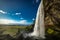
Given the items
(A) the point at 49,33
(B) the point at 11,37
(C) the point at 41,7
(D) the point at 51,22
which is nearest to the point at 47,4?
(C) the point at 41,7

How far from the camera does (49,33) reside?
2.87 m

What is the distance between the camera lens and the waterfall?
2869 millimetres

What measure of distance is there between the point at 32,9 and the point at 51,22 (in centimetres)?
38

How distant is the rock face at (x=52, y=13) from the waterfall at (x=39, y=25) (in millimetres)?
76

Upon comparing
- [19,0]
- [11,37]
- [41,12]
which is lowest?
[11,37]

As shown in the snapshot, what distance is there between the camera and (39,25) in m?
2.90

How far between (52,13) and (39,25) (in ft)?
0.97

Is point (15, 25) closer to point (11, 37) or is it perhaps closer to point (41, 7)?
point (11, 37)

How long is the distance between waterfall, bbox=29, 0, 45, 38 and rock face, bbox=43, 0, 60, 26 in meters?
0.08

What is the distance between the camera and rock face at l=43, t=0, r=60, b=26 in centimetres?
287

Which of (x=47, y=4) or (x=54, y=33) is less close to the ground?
A: (x=47, y=4)

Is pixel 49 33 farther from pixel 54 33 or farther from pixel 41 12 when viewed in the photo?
pixel 41 12

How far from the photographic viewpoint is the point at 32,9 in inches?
114

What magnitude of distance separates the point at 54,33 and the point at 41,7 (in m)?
0.49
